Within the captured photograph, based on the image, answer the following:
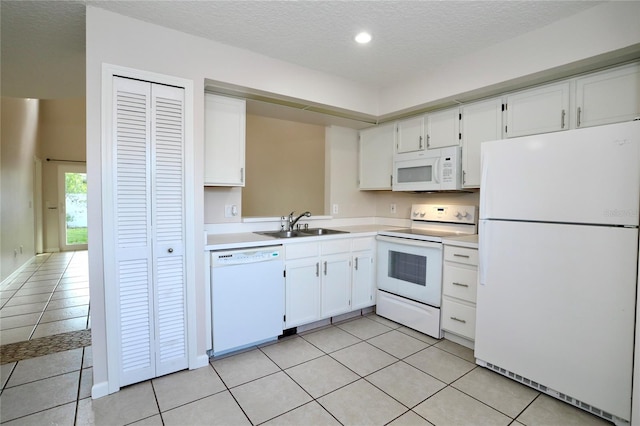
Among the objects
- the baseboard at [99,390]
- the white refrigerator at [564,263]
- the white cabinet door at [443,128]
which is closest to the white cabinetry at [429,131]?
the white cabinet door at [443,128]

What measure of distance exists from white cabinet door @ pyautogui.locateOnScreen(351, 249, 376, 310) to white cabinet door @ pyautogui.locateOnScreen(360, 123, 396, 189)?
919 mm

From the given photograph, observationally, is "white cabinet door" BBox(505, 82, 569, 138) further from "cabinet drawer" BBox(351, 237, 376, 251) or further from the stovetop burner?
"cabinet drawer" BBox(351, 237, 376, 251)

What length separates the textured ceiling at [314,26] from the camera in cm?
193

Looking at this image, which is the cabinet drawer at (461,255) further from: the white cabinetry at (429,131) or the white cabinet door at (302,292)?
the white cabinet door at (302,292)

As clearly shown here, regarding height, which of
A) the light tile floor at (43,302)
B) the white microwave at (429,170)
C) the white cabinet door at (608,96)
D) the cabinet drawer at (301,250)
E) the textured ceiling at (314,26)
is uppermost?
the textured ceiling at (314,26)

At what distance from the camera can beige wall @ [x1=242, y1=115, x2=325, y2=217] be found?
16.7 feet

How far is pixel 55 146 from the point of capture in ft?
22.7

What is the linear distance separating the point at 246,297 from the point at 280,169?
324cm

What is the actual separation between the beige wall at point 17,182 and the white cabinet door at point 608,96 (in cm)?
664

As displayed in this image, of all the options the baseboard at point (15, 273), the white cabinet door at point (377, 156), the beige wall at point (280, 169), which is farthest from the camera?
the beige wall at point (280, 169)

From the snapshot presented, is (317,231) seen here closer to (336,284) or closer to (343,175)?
(336,284)

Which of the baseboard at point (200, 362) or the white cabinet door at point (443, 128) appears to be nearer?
the baseboard at point (200, 362)

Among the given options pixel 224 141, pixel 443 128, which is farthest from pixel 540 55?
pixel 224 141

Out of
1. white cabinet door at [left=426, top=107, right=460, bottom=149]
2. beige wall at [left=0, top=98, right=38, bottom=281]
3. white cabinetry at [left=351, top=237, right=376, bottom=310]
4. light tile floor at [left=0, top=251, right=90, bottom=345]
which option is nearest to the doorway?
beige wall at [left=0, top=98, right=38, bottom=281]
